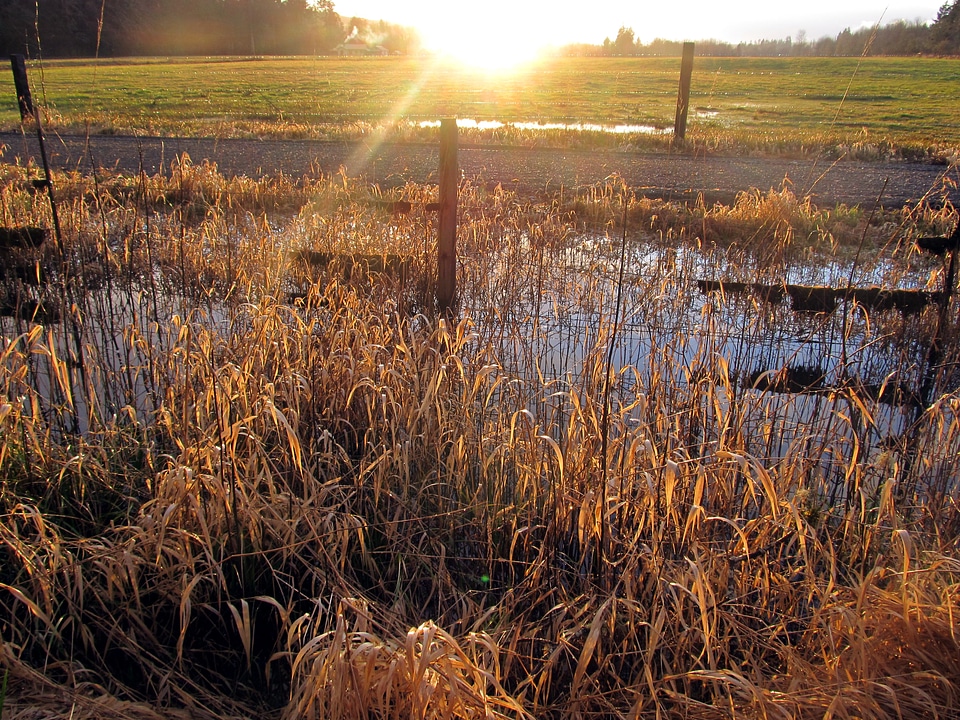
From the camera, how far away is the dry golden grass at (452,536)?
2113 mm

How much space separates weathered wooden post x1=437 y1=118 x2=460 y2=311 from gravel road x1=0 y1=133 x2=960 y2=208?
381cm

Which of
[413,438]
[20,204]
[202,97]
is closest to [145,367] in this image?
[413,438]

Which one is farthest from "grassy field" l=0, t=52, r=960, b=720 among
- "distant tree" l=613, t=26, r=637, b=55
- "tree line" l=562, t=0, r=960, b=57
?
"distant tree" l=613, t=26, r=637, b=55

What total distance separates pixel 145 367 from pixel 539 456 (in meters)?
2.21

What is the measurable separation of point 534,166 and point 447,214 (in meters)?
6.26

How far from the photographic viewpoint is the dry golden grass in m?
2.11

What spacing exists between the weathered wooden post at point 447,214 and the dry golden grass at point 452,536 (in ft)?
1.63

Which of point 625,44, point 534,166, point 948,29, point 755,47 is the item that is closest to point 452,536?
point 534,166

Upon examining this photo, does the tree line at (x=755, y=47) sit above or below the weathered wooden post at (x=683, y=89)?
above

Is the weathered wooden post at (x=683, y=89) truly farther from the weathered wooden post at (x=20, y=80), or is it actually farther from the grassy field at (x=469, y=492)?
the weathered wooden post at (x=20, y=80)

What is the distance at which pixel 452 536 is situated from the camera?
2979mm

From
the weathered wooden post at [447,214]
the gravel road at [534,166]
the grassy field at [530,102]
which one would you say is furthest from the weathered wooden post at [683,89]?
the weathered wooden post at [447,214]

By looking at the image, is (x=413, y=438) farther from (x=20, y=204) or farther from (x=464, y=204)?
(x=20, y=204)

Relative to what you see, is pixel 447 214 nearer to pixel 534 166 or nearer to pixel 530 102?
pixel 534 166
